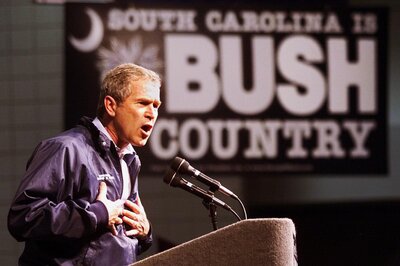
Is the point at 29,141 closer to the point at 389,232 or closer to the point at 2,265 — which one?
the point at 2,265

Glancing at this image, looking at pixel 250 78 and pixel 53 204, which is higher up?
pixel 250 78

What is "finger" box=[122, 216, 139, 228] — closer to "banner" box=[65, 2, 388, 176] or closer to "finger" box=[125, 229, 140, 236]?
"finger" box=[125, 229, 140, 236]

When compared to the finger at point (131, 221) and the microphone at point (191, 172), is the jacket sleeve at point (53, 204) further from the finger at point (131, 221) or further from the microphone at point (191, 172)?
the microphone at point (191, 172)

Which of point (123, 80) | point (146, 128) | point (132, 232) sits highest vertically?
point (123, 80)

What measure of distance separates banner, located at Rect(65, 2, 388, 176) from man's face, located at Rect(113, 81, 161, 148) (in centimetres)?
313

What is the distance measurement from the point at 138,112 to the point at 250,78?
3393 mm

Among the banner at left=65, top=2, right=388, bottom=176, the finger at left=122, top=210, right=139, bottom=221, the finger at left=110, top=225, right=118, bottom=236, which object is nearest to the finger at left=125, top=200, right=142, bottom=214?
the finger at left=122, top=210, right=139, bottom=221

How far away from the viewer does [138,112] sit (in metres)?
2.81

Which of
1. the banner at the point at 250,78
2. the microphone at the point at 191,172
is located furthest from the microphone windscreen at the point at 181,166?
the banner at the point at 250,78

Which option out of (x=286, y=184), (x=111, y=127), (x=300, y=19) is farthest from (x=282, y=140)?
(x=111, y=127)

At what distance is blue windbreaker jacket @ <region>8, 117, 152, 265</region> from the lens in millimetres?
2535

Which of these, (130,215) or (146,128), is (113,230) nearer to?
(130,215)

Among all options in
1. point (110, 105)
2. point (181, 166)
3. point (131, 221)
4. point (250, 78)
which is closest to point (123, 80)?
point (110, 105)

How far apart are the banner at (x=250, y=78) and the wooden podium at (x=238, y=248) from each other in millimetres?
3599
